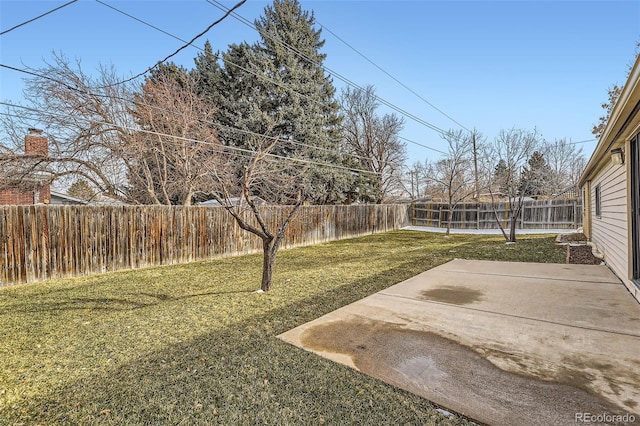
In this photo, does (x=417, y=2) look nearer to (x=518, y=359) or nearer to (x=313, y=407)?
(x=518, y=359)

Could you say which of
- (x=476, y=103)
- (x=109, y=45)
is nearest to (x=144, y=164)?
(x=109, y=45)

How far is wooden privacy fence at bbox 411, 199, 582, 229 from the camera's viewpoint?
15.6 m

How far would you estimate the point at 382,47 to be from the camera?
38.1 feet

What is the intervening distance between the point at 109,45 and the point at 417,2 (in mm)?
8146

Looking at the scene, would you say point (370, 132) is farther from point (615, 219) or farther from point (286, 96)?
point (615, 219)

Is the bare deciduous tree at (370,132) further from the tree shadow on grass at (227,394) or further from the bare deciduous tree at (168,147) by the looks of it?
the tree shadow on grass at (227,394)

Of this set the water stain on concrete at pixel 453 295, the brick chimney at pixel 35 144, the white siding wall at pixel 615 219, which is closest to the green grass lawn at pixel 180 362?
the water stain on concrete at pixel 453 295

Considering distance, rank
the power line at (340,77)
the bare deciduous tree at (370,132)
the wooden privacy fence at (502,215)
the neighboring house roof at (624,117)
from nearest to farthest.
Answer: the neighboring house roof at (624,117) → the power line at (340,77) → the wooden privacy fence at (502,215) → the bare deciduous tree at (370,132)

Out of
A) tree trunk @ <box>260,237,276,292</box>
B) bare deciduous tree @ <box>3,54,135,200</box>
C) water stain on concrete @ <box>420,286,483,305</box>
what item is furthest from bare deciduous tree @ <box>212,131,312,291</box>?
bare deciduous tree @ <box>3,54,135,200</box>

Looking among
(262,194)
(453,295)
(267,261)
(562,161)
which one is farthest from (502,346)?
(562,161)

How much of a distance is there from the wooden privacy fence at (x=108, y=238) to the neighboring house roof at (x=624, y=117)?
8.00 metres

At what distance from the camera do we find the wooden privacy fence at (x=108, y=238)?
18.8 feet

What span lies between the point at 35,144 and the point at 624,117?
12563mm

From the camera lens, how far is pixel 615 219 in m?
5.25
